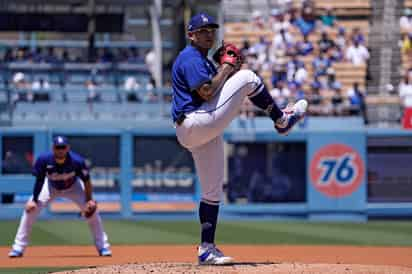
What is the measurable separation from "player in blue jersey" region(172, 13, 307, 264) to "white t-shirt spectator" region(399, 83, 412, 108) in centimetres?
1306

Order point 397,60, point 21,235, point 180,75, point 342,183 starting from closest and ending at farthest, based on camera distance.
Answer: point 180,75, point 21,235, point 342,183, point 397,60

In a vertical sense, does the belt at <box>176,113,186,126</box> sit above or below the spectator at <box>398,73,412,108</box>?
below

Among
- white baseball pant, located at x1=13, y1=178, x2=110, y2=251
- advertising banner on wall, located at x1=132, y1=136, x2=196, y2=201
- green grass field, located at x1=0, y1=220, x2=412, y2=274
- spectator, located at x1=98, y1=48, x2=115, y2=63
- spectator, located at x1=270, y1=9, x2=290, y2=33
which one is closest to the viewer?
white baseball pant, located at x1=13, y1=178, x2=110, y2=251

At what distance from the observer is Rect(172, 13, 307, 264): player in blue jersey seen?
7340 mm

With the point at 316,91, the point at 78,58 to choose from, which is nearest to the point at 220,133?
the point at 316,91

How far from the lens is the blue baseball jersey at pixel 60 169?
11.5 m

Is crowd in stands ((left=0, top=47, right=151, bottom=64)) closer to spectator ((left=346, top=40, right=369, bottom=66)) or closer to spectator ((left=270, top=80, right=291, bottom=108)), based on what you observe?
spectator ((left=270, top=80, right=291, bottom=108))

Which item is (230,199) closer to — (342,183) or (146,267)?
(342,183)

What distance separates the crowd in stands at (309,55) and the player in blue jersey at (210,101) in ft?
46.1

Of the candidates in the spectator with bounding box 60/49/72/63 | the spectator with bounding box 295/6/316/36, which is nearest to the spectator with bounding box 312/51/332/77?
the spectator with bounding box 295/6/316/36

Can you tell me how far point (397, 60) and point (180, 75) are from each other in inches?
722

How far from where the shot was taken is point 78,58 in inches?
997

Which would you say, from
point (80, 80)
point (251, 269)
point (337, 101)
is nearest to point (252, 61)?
point (337, 101)

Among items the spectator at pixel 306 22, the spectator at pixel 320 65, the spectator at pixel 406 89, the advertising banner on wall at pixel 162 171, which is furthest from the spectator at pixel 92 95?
the spectator at pixel 406 89
